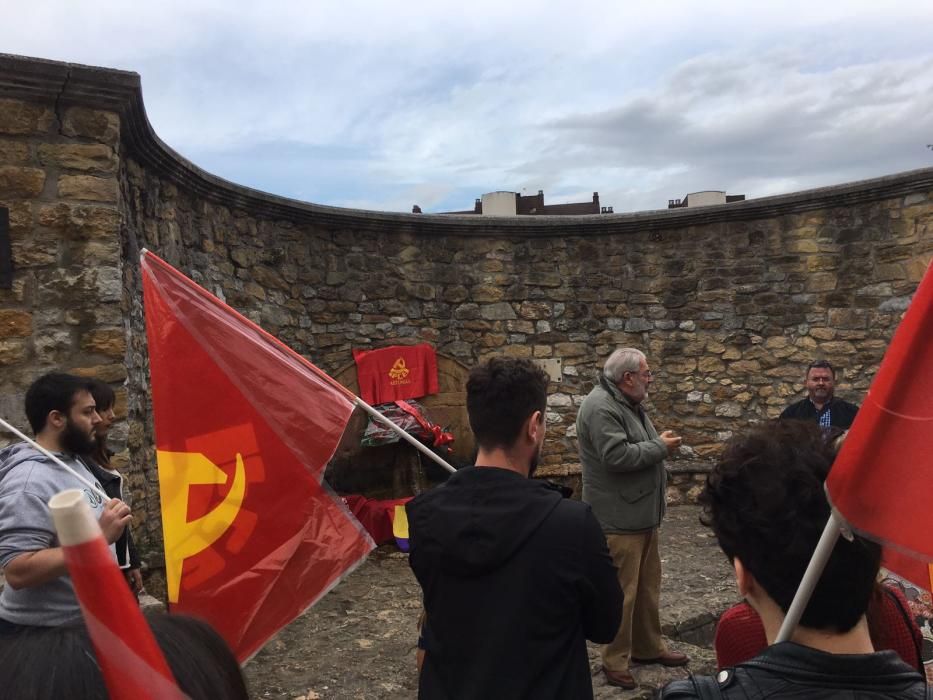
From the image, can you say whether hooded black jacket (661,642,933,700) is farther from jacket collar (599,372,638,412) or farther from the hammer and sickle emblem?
the hammer and sickle emblem

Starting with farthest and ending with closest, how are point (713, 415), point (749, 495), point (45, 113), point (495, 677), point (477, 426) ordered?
point (713, 415)
point (45, 113)
point (477, 426)
point (495, 677)
point (749, 495)

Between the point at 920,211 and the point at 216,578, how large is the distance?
7.08 metres

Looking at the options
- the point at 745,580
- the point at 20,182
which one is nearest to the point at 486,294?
the point at 20,182

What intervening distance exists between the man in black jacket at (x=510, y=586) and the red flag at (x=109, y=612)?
3.91 ft

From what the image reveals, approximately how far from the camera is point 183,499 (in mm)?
2400

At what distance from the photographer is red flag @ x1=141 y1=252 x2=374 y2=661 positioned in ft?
7.75

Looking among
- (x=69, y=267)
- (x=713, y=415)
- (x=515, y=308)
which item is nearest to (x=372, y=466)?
(x=515, y=308)

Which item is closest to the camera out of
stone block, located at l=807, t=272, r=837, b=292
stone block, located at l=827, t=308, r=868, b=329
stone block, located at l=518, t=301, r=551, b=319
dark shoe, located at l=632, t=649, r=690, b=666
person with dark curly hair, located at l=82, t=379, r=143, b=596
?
person with dark curly hair, located at l=82, t=379, r=143, b=596

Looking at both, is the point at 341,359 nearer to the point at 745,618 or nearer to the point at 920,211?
the point at 920,211

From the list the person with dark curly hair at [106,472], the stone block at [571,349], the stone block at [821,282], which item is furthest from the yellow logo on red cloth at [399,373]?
the person with dark curly hair at [106,472]

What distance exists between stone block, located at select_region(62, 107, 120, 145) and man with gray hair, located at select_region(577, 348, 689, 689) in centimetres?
279

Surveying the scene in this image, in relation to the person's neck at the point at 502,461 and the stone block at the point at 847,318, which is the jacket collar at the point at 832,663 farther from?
the stone block at the point at 847,318

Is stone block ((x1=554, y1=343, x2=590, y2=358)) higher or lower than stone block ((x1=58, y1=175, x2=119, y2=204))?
below

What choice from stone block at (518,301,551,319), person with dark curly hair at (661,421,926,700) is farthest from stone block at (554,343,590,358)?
person with dark curly hair at (661,421,926,700)
